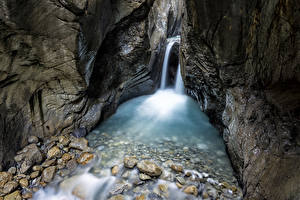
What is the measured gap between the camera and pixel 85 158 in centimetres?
384

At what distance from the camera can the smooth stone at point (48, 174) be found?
10.7ft

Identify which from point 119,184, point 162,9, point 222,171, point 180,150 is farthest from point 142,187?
point 162,9

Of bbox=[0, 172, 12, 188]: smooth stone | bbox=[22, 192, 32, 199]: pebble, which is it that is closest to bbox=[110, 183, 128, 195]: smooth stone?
bbox=[22, 192, 32, 199]: pebble

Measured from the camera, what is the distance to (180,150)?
4324mm

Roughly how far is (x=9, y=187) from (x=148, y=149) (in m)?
2.92

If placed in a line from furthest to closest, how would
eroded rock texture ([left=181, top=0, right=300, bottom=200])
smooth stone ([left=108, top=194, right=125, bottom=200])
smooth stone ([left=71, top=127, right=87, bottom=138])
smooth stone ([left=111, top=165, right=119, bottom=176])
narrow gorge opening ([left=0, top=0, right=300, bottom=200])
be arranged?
smooth stone ([left=71, top=127, right=87, bottom=138]) → smooth stone ([left=111, top=165, right=119, bottom=176]) → smooth stone ([left=108, top=194, right=125, bottom=200]) → narrow gorge opening ([left=0, top=0, right=300, bottom=200]) → eroded rock texture ([left=181, top=0, right=300, bottom=200])

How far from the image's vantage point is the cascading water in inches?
123

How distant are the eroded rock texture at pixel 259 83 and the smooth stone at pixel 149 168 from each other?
1.66 m

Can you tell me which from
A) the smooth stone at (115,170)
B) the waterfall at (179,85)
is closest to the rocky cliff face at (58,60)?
the smooth stone at (115,170)

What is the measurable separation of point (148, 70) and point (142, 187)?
5.37 meters

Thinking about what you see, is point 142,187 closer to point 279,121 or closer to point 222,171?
point 222,171

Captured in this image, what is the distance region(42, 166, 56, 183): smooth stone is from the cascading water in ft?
0.54

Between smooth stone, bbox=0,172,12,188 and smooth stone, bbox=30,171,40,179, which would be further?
smooth stone, bbox=30,171,40,179

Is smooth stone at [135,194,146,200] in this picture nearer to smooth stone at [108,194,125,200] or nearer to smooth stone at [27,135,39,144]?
smooth stone at [108,194,125,200]
